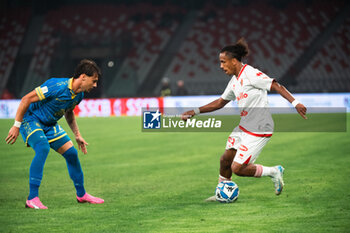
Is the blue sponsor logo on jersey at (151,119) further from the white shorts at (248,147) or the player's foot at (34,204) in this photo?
the player's foot at (34,204)

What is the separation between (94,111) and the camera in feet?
99.2

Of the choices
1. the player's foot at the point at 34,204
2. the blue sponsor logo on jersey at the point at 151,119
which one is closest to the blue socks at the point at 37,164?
the player's foot at the point at 34,204

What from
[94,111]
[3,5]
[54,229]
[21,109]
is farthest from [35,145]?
[3,5]

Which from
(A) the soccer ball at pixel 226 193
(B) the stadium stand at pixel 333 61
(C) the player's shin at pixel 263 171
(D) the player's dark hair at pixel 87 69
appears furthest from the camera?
(B) the stadium stand at pixel 333 61

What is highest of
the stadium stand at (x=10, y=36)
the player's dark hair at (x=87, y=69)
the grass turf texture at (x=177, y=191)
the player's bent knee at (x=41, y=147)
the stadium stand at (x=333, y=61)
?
the player's dark hair at (x=87, y=69)

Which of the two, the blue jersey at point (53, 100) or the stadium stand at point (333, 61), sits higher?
the blue jersey at point (53, 100)

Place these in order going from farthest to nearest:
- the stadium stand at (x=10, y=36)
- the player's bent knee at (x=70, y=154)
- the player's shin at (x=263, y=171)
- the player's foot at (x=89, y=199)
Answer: the stadium stand at (x=10, y=36)
the player's foot at (x=89, y=199)
the player's bent knee at (x=70, y=154)
the player's shin at (x=263, y=171)

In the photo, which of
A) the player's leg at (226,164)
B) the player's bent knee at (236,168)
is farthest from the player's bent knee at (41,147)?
the player's bent knee at (236,168)

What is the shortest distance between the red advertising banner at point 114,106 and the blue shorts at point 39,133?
877 inches

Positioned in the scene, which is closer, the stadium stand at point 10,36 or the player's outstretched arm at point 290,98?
the player's outstretched arm at point 290,98

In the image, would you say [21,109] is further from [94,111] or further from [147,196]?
[94,111]

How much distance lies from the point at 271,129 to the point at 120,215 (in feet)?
7.27

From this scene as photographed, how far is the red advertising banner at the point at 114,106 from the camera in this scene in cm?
3017

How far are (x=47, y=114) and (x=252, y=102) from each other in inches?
107
